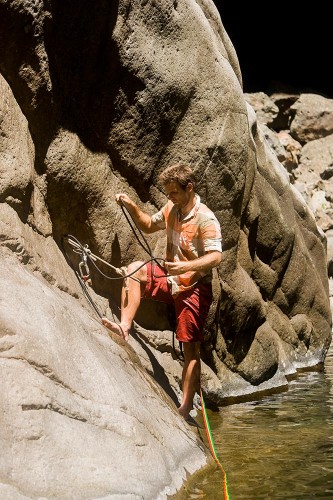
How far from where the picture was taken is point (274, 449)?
5043 mm

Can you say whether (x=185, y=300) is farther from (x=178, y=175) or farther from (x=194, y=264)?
(x=178, y=175)

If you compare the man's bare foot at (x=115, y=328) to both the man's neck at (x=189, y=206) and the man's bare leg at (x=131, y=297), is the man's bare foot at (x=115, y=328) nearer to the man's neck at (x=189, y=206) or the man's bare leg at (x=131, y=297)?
the man's bare leg at (x=131, y=297)

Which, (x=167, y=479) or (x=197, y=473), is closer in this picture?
(x=167, y=479)

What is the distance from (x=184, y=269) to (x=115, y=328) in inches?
26.6

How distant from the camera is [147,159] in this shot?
628 cm

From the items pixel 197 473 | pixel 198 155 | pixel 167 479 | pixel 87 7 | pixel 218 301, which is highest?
pixel 87 7

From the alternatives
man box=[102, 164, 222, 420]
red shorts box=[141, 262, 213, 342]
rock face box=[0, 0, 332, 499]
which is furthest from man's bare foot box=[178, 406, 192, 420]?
red shorts box=[141, 262, 213, 342]

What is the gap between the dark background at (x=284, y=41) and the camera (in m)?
18.4

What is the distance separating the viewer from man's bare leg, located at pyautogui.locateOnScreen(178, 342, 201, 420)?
5.44 metres

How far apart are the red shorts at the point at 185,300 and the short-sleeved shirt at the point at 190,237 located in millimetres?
62

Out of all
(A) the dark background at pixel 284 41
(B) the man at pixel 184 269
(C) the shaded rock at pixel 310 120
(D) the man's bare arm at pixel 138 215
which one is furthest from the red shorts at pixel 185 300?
(A) the dark background at pixel 284 41

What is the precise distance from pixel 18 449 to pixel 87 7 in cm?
351

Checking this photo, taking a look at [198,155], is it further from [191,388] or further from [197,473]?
[197,473]

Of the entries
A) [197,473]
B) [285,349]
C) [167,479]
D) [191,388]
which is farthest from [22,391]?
[285,349]
